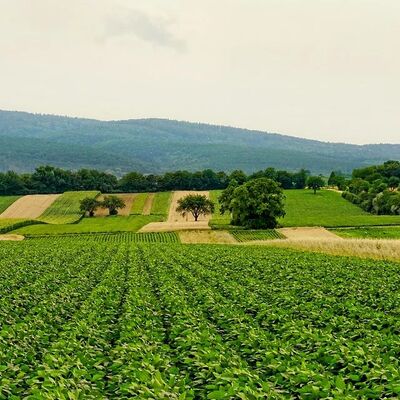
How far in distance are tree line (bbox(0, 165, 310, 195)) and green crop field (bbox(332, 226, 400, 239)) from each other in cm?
8817

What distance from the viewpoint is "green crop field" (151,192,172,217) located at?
145 meters

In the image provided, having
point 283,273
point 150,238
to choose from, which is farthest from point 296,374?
point 150,238

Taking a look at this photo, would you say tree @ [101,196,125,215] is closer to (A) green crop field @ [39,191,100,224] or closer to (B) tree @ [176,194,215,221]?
(A) green crop field @ [39,191,100,224]

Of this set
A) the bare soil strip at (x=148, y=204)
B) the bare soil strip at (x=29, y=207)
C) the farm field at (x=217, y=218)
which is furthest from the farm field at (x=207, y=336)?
the bare soil strip at (x=29, y=207)

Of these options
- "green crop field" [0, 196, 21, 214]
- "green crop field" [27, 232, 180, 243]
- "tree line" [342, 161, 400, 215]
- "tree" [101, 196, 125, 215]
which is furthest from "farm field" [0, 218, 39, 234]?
"tree line" [342, 161, 400, 215]

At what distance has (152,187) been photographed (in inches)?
7333

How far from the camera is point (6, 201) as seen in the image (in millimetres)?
161250

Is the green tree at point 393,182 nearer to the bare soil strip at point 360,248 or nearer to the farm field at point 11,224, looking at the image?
the farm field at point 11,224

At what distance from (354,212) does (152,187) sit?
80098 mm

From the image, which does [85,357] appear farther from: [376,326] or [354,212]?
[354,212]

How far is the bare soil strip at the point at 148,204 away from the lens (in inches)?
5812

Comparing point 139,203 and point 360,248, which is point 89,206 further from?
point 360,248

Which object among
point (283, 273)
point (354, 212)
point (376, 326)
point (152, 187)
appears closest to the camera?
point (376, 326)

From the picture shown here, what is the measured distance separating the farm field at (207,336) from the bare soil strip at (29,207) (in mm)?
117472
